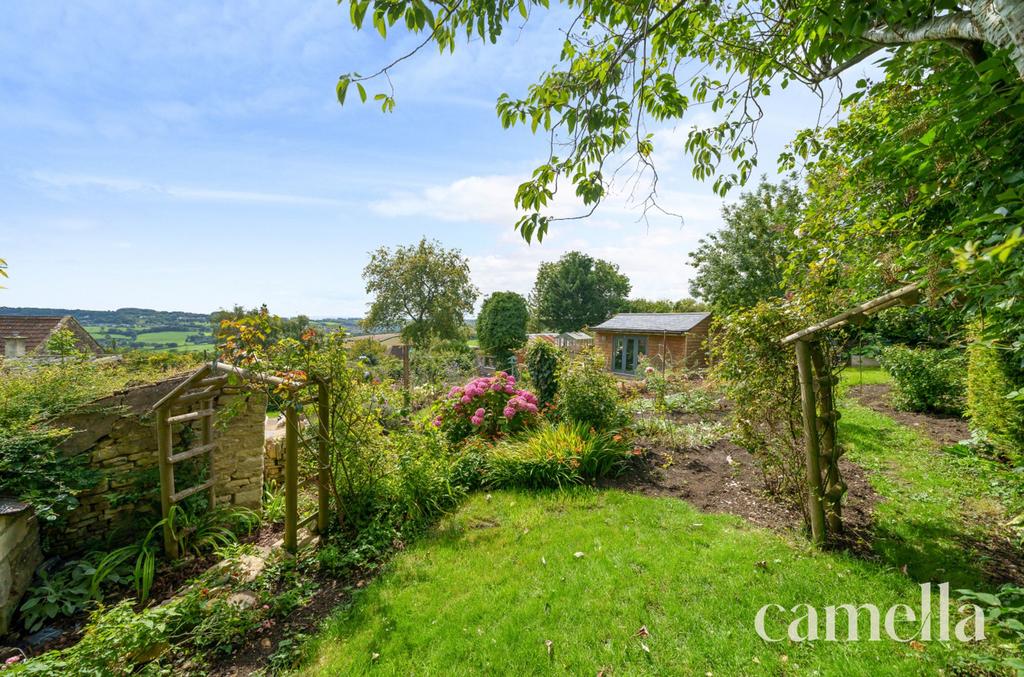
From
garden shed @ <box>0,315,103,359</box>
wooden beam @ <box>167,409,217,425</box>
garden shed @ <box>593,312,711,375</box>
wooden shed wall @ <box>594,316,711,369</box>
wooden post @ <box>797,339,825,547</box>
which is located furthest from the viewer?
garden shed @ <box>593,312,711,375</box>

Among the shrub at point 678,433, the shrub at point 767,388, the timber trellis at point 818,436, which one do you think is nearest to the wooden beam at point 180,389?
the shrub at point 767,388

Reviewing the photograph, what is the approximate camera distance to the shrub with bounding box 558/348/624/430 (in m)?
6.72

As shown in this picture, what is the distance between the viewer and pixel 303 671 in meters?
2.69

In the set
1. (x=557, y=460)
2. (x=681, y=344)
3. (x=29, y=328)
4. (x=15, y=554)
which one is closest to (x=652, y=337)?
(x=681, y=344)

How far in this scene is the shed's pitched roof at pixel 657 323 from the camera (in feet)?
56.0

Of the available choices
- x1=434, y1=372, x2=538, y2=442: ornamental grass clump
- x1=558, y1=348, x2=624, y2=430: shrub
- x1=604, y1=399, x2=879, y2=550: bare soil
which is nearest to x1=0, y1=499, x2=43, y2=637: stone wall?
x1=434, y1=372, x2=538, y2=442: ornamental grass clump

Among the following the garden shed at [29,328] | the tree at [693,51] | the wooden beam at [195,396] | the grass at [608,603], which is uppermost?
the tree at [693,51]

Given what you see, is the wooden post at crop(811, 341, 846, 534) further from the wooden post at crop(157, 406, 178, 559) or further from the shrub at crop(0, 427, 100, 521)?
the shrub at crop(0, 427, 100, 521)

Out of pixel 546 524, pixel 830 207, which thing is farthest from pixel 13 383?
pixel 830 207

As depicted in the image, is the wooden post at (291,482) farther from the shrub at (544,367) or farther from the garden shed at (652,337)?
the garden shed at (652,337)

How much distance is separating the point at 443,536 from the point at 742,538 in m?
2.94

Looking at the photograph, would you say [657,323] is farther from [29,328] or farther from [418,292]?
[29,328]

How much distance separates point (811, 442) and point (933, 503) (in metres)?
2.06

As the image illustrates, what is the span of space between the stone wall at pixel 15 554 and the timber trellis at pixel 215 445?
889 millimetres
